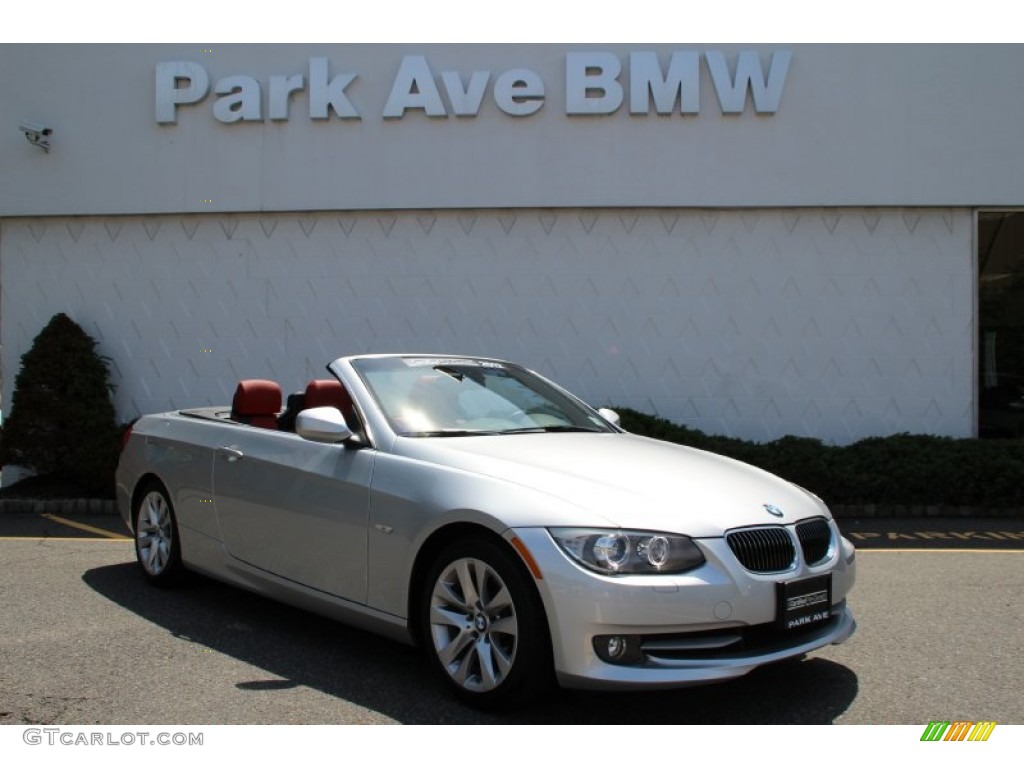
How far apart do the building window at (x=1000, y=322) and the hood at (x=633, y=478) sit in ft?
25.7

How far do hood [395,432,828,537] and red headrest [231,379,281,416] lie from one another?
6.42ft

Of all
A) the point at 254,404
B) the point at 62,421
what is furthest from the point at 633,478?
the point at 62,421

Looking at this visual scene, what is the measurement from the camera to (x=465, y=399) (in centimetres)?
535

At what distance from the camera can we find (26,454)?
10.9 m

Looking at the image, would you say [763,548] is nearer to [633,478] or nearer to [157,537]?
[633,478]

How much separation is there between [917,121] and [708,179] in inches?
96.0

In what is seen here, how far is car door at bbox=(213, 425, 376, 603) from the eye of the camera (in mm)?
4727

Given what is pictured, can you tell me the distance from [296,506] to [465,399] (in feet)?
3.41

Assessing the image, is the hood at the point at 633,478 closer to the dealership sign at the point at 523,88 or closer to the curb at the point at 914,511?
the curb at the point at 914,511

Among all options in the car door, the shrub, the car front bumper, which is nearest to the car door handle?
the car door

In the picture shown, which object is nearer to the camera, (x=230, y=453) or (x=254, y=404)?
(x=230, y=453)

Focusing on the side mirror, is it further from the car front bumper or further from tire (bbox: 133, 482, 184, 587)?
tire (bbox: 133, 482, 184, 587)

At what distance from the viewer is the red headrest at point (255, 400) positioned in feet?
20.8
